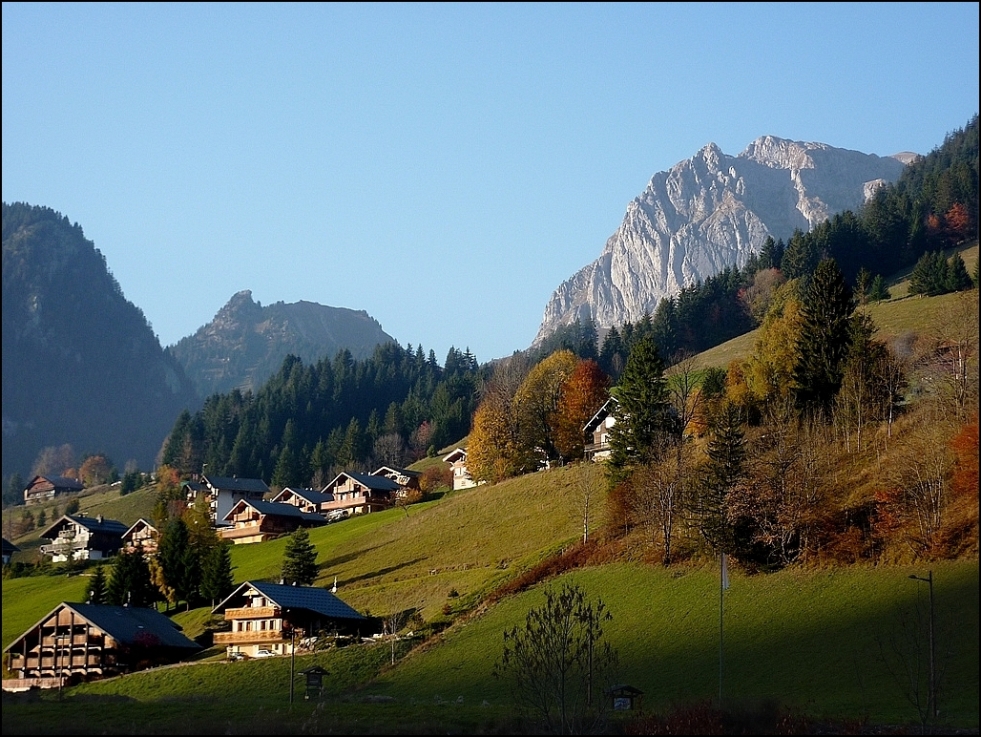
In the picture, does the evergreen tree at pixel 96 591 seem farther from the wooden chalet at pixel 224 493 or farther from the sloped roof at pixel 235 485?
the sloped roof at pixel 235 485

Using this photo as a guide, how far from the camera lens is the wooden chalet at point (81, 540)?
125 m

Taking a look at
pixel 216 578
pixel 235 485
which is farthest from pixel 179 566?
pixel 235 485

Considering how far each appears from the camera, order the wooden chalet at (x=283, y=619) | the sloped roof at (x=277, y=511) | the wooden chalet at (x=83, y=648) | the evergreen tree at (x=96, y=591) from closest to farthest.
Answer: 1. the wooden chalet at (x=83, y=648)
2. the wooden chalet at (x=283, y=619)
3. the evergreen tree at (x=96, y=591)
4. the sloped roof at (x=277, y=511)

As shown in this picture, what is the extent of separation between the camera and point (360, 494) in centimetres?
13312

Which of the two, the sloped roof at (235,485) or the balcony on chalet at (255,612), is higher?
the sloped roof at (235,485)

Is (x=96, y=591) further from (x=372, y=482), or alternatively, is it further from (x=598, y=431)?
(x=372, y=482)

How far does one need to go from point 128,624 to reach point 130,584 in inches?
675

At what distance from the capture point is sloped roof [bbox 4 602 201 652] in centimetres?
6838

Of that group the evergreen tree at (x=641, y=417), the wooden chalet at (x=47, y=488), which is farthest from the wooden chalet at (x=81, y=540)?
the evergreen tree at (x=641, y=417)

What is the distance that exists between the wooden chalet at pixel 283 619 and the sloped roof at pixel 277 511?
49.7 meters

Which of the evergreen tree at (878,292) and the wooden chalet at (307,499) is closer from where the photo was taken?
the evergreen tree at (878,292)

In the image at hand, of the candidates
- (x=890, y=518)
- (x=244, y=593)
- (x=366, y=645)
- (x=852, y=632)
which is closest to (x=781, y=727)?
(x=852, y=632)

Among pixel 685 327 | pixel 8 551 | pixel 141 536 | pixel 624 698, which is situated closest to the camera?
pixel 624 698

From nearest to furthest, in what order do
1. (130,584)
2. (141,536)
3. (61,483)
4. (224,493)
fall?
(130,584), (141,536), (224,493), (61,483)
